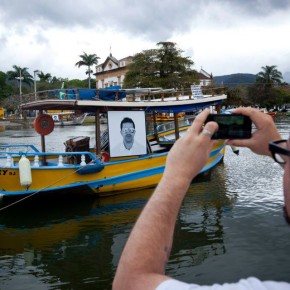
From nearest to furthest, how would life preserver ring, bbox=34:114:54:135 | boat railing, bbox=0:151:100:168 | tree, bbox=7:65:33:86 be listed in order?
boat railing, bbox=0:151:100:168, life preserver ring, bbox=34:114:54:135, tree, bbox=7:65:33:86

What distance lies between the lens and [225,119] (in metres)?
1.65

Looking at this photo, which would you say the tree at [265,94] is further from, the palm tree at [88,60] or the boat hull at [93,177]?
the boat hull at [93,177]

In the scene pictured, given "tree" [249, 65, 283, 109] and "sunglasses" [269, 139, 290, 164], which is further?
"tree" [249, 65, 283, 109]

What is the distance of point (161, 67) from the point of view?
47.6 m

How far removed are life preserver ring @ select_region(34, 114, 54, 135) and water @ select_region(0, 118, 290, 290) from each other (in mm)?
2823

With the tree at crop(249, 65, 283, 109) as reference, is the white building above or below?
above

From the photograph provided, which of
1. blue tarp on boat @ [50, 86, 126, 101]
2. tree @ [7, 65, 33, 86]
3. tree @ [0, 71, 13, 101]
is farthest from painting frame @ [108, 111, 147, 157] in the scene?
tree @ [7, 65, 33, 86]

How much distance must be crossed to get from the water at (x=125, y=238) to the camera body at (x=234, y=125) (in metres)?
4.49

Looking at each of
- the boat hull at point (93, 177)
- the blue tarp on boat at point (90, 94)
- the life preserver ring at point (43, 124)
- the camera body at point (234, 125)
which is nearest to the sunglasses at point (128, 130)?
the boat hull at point (93, 177)

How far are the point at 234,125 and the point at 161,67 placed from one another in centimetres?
4715

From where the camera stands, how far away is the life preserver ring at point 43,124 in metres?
12.2

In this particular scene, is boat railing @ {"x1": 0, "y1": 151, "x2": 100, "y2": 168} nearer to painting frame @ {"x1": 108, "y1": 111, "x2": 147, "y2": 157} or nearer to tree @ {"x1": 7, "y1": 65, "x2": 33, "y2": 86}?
painting frame @ {"x1": 108, "y1": 111, "x2": 147, "y2": 157}

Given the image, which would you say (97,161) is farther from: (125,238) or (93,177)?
(125,238)

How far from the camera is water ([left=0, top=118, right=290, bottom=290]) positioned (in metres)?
5.85
